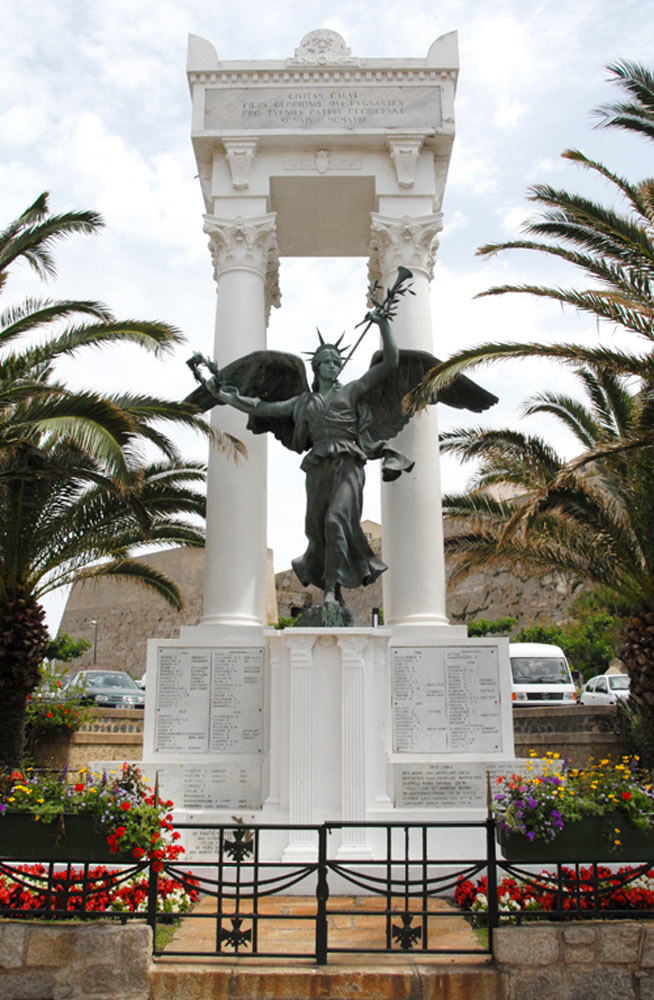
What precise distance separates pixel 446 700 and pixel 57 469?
6.06m

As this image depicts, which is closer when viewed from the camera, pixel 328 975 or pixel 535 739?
pixel 328 975

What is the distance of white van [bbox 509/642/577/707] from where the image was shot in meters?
21.8

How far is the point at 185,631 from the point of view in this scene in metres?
10.5

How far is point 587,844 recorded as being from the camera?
5.82 meters

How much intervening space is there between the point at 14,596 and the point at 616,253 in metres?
9.55

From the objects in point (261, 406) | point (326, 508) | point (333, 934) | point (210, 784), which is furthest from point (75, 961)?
point (261, 406)

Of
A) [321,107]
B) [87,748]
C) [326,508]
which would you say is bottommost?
[87,748]

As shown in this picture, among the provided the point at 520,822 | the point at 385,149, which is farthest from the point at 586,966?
the point at 385,149

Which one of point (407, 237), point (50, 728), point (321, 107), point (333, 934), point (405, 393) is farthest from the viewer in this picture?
point (50, 728)

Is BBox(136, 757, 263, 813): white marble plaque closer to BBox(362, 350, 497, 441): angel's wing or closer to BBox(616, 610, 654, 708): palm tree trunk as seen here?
BBox(362, 350, 497, 441): angel's wing

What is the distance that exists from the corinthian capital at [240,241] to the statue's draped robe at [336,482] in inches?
143

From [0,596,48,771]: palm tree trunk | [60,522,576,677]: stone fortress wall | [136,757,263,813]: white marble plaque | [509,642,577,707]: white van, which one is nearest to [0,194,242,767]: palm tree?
[0,596,48,771]: palm tree trunk

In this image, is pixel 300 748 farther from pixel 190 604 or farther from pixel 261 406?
pixel 190 604

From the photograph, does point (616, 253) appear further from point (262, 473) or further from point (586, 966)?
point (586, 966)
